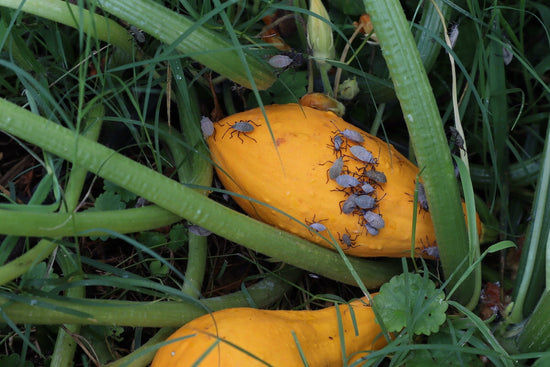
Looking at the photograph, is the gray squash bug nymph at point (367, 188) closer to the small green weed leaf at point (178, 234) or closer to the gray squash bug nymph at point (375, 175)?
the gray squash bug nymph at point (375, 175)

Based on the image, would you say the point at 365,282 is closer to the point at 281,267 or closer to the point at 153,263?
the point at 281,267

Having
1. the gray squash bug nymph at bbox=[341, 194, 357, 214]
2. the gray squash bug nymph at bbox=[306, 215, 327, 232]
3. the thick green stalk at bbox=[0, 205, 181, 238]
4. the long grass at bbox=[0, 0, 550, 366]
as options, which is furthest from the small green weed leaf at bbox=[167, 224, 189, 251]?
the gray squash bug nymph at bbox=[341, 194, 357, 214]

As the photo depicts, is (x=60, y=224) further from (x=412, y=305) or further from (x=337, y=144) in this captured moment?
(x=412, y=305)

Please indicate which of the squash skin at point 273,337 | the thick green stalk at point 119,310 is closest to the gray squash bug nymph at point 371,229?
the squash skin at point 273,337

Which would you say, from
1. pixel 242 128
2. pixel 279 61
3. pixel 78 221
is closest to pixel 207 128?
pixel 242 128

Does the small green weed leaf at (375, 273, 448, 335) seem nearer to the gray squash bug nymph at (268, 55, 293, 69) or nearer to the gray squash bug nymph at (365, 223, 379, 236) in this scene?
the gray squash bug nymph at (365, 223, 379, 236)

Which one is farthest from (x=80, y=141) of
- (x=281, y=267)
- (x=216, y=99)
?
(x=281, y=267)
